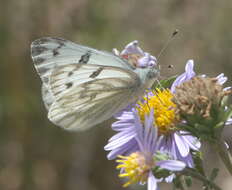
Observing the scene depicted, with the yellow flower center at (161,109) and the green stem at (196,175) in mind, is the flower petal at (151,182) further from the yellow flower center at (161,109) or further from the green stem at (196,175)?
the yellow flower center at (161,109)

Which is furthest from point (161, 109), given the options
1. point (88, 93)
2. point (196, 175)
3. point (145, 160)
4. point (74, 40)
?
point (74, 40)

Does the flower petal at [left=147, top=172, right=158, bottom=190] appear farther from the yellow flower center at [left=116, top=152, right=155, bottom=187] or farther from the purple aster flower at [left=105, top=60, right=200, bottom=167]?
the purple aster flower at [left=105, top=60, right=200, bottom=167]

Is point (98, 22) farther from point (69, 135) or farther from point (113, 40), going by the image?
point (69, 135)

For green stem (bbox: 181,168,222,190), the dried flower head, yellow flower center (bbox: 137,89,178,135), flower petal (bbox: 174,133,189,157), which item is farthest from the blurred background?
green stem (bbox: 181,168,222,190)

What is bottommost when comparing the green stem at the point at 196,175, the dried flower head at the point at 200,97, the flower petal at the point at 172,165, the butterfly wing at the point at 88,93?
the green stem at the point at 196,175

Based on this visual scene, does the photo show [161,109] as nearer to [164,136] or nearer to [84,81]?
[164,136]

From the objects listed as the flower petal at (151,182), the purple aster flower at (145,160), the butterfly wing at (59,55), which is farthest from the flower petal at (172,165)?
the butterfly wing at (59,55)

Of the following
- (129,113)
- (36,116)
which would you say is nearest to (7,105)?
(36,116)
